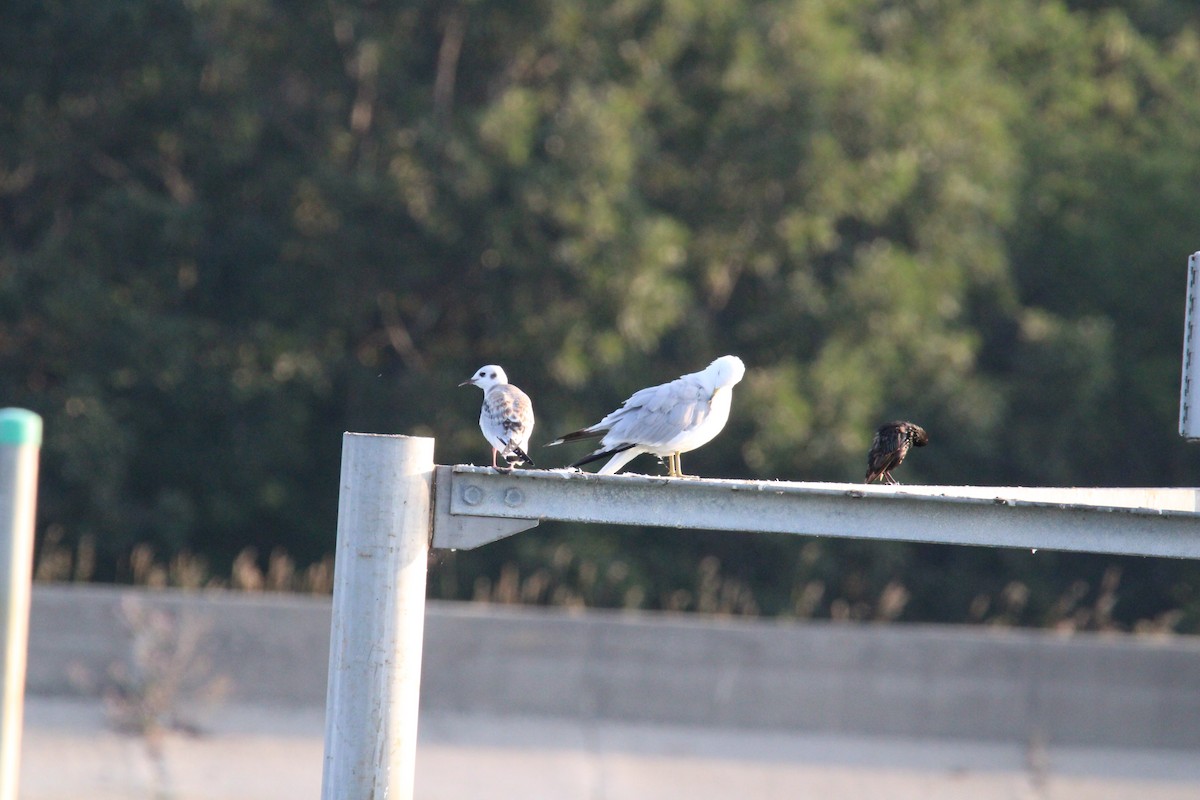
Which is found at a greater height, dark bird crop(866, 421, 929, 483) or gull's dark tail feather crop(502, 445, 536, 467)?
dark bird crop(866, 421, 929, 483)

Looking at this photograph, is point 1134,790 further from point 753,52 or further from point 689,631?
point 753,52

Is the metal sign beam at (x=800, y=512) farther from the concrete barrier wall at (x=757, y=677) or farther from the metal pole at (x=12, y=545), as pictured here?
the concrete barrier wall at (x=757, y=677)

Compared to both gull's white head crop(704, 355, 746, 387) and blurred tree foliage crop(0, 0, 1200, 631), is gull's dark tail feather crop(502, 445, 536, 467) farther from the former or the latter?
blurred tree foliage crop(0, 0, 1200, 631)

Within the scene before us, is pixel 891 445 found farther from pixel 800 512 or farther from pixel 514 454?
pixel 800 512

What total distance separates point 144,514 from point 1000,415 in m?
8.97

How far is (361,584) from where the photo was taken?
15.2 feet

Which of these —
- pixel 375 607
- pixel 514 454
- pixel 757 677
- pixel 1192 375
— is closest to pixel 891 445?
pixel 1192 375

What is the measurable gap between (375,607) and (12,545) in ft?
5.72

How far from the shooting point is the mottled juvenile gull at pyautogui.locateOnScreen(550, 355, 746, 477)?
618 centimetres

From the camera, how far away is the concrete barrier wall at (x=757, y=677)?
1187 cm

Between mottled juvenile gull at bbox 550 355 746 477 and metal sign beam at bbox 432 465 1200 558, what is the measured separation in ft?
4.29

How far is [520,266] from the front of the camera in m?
15.2

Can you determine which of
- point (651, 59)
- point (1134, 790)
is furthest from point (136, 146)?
point (1134, 790)

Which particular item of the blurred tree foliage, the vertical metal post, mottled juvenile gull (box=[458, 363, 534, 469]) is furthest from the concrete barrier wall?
the vertical metal post
